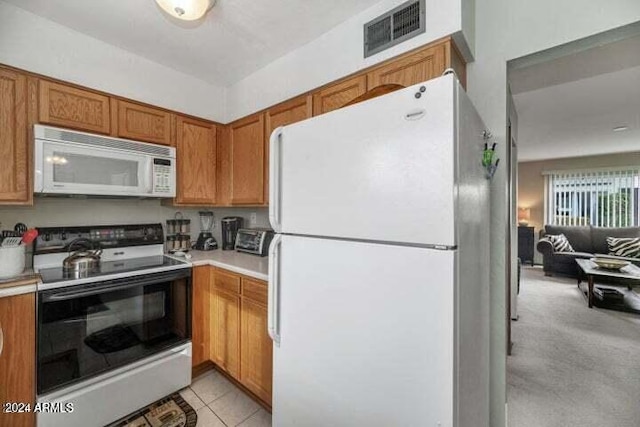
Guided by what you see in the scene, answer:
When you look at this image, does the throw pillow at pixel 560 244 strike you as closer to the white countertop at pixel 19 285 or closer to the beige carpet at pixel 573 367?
the beige carpet at pixel 573 367

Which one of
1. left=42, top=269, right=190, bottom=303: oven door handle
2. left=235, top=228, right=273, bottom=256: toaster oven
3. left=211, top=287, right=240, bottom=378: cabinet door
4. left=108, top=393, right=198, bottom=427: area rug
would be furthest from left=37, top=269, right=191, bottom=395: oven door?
left=235, top=228, right=273, bottom=256: toaster oven

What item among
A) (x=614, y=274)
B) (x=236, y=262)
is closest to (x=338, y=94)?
(x=236, y=262)

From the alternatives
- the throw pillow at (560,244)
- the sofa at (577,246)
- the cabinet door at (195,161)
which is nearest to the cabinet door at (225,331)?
the cabinet door at (195,161)

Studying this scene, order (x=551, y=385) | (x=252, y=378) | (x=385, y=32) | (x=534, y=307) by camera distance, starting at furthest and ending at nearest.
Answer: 1. (x=534, y=307)
2. (x=551, y=385)
3. (x=252, y=378)
4. (x=385, y=32)

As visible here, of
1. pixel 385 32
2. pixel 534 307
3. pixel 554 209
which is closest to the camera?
pixel 385 32

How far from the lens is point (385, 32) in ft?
5.12

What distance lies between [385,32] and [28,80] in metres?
2.17

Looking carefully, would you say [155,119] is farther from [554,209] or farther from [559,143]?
[554,209]

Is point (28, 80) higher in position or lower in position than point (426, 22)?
lower

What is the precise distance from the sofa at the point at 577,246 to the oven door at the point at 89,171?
6.73 m

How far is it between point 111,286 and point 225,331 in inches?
32.2

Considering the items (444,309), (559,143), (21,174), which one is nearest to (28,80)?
(21,174)

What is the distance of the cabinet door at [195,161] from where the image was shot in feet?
7.84

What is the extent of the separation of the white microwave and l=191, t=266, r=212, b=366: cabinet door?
2.32 feet
